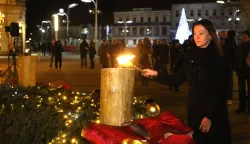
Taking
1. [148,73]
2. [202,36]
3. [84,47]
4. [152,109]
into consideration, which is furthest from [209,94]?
[84,47]

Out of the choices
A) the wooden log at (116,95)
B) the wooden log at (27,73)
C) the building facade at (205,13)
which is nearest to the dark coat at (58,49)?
the wooden log at (27,73)

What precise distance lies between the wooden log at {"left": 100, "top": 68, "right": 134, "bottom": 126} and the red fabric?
2.11 ft

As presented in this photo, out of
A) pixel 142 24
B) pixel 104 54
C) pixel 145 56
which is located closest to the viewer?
pixel 145 56

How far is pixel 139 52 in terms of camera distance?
62.1 feet

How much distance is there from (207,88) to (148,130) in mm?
817

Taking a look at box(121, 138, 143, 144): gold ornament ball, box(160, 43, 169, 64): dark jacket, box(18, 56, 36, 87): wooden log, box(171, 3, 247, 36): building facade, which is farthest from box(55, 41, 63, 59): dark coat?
box(171, 3, 247, 36): building facade

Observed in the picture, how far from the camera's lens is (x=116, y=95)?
4.69 metres

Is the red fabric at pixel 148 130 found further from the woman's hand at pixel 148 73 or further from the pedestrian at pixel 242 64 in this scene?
the pedestrian at pixel 242 64

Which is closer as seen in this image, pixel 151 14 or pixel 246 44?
pixel 246 44

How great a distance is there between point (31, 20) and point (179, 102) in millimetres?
85819

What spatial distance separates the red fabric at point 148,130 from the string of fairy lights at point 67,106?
0.44 meters

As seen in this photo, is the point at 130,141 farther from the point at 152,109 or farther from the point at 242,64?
the point at 242,64

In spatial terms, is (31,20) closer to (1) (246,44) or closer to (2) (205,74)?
(1) (246,44)

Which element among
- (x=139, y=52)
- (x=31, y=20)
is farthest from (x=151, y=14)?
(x=139, y=52)
